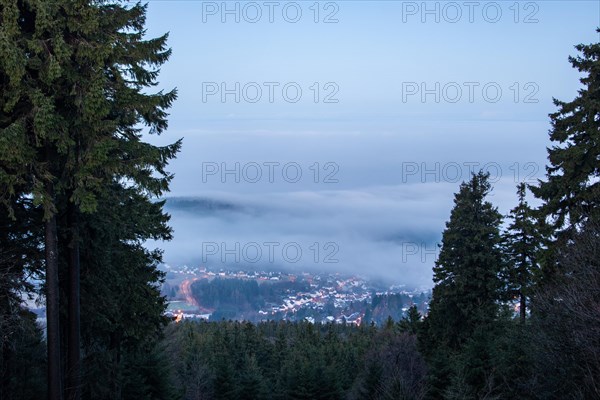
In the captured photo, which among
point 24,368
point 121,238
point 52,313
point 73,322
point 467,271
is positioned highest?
point 121,238

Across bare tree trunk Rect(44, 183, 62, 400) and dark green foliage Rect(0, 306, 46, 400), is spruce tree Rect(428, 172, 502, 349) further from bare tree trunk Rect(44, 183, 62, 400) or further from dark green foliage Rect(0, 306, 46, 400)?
bare tree trunk Rect(44, 183, 62, 400)

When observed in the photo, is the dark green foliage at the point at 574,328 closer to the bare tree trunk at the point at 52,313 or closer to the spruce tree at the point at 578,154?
the spruce tree at the point at 578,154

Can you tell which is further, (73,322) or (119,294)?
(119,294)

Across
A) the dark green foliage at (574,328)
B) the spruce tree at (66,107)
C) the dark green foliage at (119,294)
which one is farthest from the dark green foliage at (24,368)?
the dark green foliage at (574,328)

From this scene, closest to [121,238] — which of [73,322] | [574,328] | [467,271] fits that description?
[73,322]

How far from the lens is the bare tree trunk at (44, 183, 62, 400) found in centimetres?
1219

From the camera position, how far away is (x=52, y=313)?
12.2 metres

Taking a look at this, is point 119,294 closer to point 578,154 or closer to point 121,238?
point 121,238

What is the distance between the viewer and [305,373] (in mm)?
31031

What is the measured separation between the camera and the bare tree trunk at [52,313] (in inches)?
480

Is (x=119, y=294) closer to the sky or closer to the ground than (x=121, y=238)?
closer to the ground

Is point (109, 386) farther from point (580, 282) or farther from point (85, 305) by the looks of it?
point (580, 282)

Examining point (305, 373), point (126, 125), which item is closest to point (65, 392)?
point (126, 125)

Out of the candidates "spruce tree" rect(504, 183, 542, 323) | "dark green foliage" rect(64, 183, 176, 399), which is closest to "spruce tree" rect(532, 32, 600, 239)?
"spruce tree" rect(504, 183, 542, 323)
